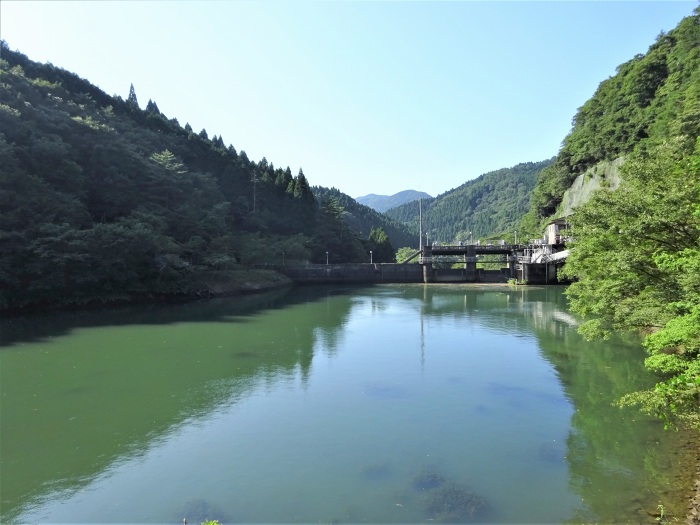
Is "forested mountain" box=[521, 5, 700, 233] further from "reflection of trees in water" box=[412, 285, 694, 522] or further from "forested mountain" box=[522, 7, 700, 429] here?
"forested mountain" box=[522, 7, 700, 429]

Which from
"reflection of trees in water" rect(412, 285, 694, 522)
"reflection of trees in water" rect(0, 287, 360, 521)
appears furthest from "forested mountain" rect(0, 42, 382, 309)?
"reflection of trees in water" rect(412, 285, 694, 522)

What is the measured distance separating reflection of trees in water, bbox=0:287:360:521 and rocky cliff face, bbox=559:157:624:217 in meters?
33.7

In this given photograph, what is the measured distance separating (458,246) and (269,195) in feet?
91.4

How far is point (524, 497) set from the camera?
646 centimetres

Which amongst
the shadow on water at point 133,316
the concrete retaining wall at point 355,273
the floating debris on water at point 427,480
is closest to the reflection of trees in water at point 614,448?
the floating debris on water at point 427,480

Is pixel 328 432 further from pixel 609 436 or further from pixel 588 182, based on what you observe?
pixel 588 182

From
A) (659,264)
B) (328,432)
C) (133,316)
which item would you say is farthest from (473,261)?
(328,432)

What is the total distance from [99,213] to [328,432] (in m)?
32.8

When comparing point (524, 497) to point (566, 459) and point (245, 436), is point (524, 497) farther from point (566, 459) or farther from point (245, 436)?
point (245, 436)

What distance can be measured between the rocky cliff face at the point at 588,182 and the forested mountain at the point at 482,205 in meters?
76.6

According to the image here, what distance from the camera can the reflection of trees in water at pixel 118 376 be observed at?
8039 millimetres

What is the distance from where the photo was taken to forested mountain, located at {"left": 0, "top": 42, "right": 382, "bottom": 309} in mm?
25905

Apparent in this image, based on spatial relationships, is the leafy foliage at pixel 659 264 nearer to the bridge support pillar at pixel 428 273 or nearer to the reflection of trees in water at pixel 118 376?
the reflection of trees in water at pixel 118 376

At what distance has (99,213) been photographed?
115ft
